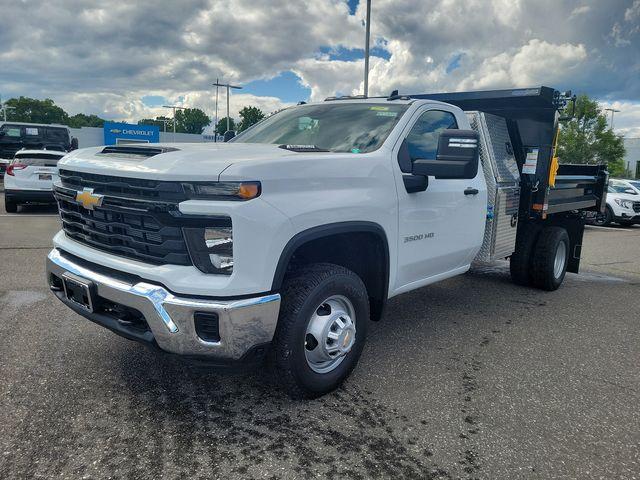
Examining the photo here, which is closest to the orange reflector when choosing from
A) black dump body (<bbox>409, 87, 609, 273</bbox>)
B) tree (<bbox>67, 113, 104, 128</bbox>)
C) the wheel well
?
the wheel well

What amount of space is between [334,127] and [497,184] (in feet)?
5.98

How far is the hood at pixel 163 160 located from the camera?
2629 mm

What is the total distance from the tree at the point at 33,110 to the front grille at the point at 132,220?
107621 millimetres

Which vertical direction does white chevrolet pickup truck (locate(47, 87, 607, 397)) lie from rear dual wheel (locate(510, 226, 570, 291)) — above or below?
above

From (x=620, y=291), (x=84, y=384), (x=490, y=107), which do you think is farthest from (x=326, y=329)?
(x=620, y=291)

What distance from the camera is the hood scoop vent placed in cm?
302

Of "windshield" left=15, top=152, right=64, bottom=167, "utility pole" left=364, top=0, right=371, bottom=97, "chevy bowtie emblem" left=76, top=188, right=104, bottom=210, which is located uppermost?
"utility pole" left=364, top=0, right=371, bottom=97

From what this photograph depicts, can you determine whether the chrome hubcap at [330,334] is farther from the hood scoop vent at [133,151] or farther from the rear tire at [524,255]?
the rear tire at [524,255]

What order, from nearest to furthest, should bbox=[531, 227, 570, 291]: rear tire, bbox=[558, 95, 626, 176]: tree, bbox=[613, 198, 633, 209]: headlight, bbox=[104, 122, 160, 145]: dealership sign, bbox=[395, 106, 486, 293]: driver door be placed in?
1. bbox=[395, 106, 486, 293]: driver door
2. bbox=[531, 227, 570, 291]: rear tire
3. bbox=[613, 198, 633, 209]: headlight
4. bbox=[558, 95, 626, 176]: tree
5. bbox=[104, 122, 160, 145]: dealership sign

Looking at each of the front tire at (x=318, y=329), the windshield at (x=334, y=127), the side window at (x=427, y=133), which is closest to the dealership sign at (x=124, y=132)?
the windshield at (x=334, y=127)

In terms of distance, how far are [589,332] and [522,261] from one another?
150cm

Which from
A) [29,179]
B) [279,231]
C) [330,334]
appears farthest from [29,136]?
[279,231]

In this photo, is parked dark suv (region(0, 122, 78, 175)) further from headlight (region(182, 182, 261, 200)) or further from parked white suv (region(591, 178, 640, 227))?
headlight (region(182, 182, 261, 200))

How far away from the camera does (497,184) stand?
4.93 meters
